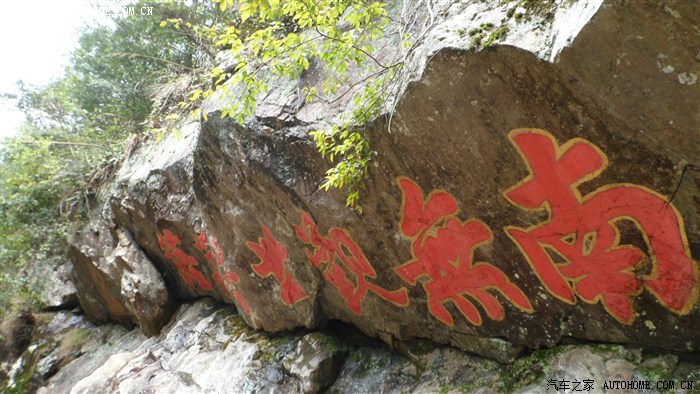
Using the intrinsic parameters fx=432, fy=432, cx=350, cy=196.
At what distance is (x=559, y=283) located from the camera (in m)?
3.20

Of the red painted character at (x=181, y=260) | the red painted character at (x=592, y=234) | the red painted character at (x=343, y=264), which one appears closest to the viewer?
the red painted character at (x=592, y=234)

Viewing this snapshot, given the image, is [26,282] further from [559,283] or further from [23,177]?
[559,283]

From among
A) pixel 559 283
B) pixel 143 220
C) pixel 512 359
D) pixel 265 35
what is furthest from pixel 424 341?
pixel 143 220

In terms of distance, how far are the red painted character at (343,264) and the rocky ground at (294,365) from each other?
0.65 m

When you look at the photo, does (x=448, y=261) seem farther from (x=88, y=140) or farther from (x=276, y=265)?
(x=88, y=140)

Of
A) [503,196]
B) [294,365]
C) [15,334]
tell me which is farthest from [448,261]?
[15,334]

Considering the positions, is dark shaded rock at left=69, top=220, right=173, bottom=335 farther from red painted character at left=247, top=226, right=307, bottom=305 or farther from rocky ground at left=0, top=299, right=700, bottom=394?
red painted character at left=247, top=226, right=307, bottom=305

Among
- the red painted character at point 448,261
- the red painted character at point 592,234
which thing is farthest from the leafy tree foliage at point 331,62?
the red painted character at point 592,234

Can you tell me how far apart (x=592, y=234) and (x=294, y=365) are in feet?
11.9

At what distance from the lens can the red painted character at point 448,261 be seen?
349 centimetres

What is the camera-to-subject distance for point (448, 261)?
3.78m

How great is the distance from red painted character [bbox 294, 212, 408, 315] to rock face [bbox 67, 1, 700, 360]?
2 centimetres

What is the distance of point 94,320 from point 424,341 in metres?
8.21

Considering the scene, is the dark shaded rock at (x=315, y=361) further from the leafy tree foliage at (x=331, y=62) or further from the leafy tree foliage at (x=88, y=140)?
the leafy tree foliage at (x=88, y=140)
